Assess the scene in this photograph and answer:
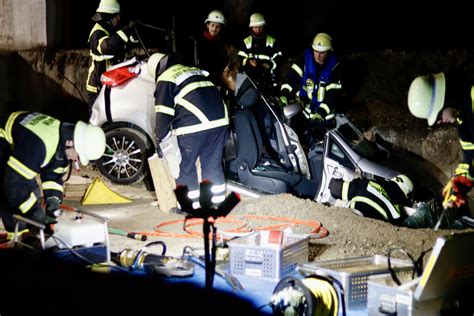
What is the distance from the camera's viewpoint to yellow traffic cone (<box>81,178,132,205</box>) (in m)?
9.14

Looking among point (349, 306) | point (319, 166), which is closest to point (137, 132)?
point (319, 166)

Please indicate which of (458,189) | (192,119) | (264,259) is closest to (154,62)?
(192,119)

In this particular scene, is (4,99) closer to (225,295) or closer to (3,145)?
(3,145)

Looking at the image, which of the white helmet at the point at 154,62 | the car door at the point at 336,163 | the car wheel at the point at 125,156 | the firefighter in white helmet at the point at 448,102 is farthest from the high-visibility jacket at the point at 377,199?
the car wheel at the point at 125,156

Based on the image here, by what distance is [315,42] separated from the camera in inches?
395

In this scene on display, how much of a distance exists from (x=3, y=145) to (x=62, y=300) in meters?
2.08

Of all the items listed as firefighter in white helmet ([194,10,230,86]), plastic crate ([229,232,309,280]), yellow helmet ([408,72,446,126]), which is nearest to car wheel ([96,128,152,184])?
firefighter in white helmet ([194,10,230,86])

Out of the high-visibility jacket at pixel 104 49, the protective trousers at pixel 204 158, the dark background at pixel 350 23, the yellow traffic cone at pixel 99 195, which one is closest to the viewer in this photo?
the protective trousers at pixel 204 158

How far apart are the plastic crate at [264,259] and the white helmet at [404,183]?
2.44 meters

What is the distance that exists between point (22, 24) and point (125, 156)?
275 inches

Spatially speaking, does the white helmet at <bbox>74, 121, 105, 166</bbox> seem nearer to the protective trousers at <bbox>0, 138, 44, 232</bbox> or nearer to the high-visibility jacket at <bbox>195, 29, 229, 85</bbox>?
the protective trousers at <bbox>0, 138, 44, 232</bbox>

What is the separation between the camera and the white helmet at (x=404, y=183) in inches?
317

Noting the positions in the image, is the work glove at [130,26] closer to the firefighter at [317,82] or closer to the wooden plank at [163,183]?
the firefighter at [317,82]

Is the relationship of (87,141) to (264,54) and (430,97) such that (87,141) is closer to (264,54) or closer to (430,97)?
Result: (430,97)
